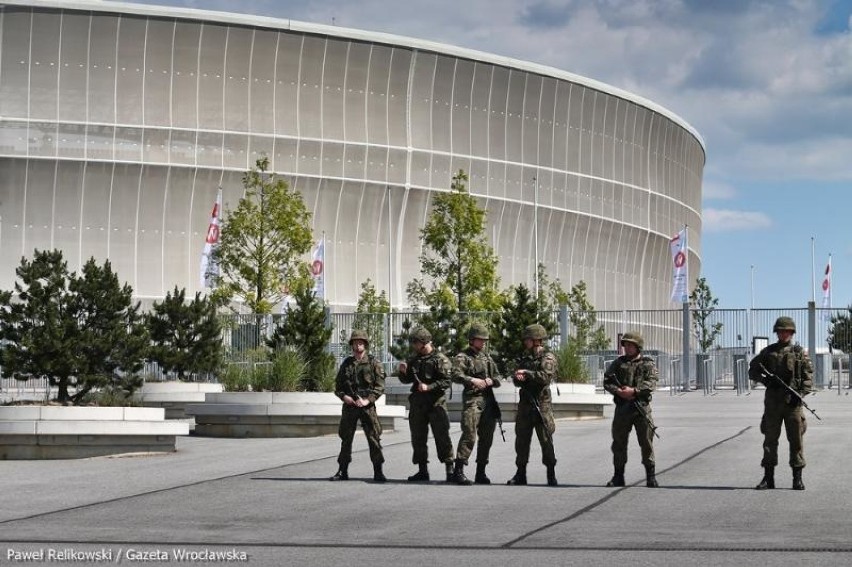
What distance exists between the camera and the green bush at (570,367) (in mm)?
29328

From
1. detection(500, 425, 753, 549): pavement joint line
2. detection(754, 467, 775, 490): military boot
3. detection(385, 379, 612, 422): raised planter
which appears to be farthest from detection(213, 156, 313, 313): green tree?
detection(754, 467, 775, 490): military boot

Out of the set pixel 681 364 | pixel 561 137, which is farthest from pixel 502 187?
pixel 681 364

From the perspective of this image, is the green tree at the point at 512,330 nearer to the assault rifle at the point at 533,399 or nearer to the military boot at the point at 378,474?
the military boot at the point at 378,474

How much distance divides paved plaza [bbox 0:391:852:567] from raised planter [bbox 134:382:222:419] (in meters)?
10.0

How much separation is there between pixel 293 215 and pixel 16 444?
30.9 meters

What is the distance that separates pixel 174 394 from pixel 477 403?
56.1ft

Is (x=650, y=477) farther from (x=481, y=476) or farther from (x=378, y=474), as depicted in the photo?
(x=378, y=474)

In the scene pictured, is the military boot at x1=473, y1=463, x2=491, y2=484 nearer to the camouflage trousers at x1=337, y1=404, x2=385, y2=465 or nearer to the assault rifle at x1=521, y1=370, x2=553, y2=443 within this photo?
the assault rifle at x1=521, y1=370, x2=553, y2=443

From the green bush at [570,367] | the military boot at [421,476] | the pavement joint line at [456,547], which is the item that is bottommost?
the pavement joint line at [456,547]

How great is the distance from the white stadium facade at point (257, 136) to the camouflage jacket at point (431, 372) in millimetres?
52602

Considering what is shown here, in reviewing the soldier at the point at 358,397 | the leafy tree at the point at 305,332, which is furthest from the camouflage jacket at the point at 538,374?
the leafy tree at the point at 305,332

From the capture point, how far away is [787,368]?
51.6 feet

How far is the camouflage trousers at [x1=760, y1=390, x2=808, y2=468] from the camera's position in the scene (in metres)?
15.6

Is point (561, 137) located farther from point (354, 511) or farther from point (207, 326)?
point (354, 511)
